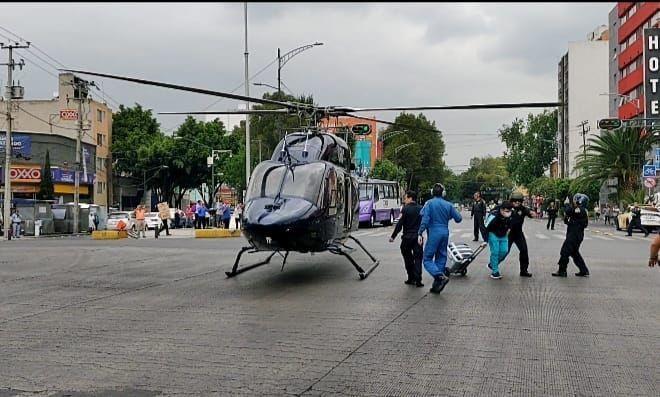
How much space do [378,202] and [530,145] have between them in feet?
247

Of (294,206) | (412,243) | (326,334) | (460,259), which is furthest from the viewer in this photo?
(460,259)

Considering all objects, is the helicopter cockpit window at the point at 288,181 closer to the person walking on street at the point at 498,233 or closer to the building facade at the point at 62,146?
the person walking on street at the point at 498,233

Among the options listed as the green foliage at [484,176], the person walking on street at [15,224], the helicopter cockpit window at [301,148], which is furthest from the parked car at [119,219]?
the green foliage at [484,176]

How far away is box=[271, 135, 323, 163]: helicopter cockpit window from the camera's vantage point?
595 inches

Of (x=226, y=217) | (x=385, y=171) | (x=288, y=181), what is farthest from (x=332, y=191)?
(x=385, y=171)

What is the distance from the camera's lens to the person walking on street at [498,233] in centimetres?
1394

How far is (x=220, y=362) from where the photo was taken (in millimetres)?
7141

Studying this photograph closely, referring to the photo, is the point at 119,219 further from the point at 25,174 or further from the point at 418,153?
the point at 418,153

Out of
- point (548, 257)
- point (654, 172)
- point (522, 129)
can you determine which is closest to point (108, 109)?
point (654, 172)

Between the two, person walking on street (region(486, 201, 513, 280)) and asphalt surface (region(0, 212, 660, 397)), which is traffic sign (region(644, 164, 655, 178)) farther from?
person walking on street (region(486, 201, 513, 280))

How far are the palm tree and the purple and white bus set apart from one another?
1662 cm

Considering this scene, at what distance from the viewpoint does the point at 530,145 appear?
112562mm

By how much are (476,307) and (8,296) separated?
7778 mm

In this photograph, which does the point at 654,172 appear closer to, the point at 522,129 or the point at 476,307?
the point at 476,307
